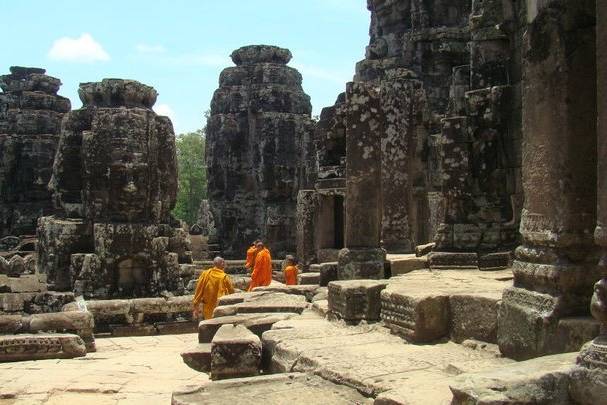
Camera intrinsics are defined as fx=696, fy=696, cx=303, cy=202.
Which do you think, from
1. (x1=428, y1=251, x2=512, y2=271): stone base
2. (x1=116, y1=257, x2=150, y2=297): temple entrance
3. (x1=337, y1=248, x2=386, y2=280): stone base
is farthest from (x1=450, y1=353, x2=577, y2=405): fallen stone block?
(x1=116, y1=257, x2=150, y2=297): temple entrance

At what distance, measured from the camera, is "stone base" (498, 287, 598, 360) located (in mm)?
3836

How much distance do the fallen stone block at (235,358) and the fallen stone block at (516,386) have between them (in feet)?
9.91

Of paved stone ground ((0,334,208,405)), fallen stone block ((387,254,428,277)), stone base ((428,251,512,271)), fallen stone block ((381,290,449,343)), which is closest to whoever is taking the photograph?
fallen stone block ((381,290,449,343))

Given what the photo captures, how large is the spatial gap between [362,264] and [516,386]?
6.05 metres

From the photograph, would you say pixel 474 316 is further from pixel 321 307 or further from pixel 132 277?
pixel 132 277

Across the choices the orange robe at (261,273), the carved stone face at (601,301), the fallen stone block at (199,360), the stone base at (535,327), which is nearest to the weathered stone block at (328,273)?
the orange robe at (261,273)

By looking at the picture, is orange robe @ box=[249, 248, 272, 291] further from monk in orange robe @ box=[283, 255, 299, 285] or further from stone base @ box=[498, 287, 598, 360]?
stone base @ box=[498, 287, 598, 360]

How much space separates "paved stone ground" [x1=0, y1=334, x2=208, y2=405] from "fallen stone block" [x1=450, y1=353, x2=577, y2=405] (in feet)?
11.7

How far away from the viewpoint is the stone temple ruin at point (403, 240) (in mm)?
4035

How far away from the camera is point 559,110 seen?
4062 mm

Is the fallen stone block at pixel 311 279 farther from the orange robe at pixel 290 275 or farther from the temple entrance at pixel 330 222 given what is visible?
the temple entrance at pixel 330 222

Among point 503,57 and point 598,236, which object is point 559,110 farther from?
point 503,57

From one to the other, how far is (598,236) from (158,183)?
1261 cm

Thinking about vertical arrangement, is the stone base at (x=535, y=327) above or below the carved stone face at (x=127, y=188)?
below
